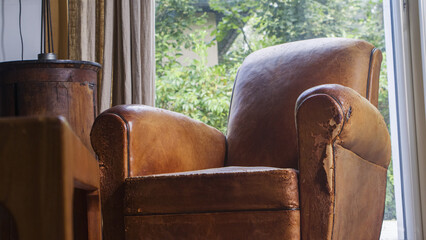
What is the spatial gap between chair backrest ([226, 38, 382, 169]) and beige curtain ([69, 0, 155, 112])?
0.71 metres

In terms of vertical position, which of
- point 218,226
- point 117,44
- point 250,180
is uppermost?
point 117,44

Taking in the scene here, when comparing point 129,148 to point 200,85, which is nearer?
point 129,148

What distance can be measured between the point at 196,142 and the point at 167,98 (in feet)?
4.13

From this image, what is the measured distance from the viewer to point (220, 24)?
2.81 metres

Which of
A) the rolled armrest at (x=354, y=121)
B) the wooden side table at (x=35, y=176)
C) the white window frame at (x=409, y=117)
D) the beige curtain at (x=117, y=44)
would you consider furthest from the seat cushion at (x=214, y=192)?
the white window frame at (x=409, y=117)

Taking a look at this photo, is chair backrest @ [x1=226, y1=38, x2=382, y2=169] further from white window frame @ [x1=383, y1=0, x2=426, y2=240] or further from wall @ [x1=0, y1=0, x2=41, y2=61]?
wall @ [x1=0, y1=0, x2=41, y2=61]

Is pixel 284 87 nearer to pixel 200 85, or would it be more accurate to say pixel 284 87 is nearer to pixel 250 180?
pixel 250 180

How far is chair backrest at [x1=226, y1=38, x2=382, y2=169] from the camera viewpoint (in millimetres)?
1599

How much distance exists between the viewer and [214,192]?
1120mm

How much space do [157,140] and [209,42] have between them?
5.19 ft

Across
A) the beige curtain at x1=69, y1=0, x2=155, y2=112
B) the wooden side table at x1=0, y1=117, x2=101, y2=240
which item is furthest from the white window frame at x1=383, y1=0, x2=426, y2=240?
the wooden side table at x1=0, y1=117, x2=101, y2=240

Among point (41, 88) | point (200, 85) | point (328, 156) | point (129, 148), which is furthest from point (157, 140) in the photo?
point (200, 85)

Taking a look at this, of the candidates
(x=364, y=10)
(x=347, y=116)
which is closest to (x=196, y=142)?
(x=347, y=116)

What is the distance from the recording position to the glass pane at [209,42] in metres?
2.78
